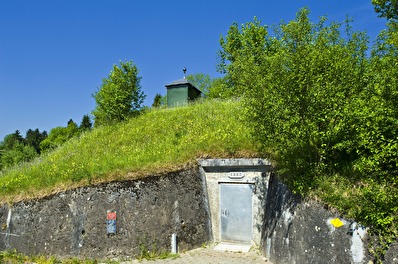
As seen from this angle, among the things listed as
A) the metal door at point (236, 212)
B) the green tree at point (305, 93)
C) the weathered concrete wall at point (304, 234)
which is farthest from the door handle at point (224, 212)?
the green tree at point (305, 93)

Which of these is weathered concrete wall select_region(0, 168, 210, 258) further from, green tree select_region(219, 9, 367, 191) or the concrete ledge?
green tree select_region(219, 9, 367, 191)

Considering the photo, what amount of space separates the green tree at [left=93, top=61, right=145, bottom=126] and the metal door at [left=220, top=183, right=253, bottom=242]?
12696mm

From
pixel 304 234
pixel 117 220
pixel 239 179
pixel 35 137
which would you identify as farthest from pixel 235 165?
pixel 35 137

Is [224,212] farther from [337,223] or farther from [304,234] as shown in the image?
[337,223]

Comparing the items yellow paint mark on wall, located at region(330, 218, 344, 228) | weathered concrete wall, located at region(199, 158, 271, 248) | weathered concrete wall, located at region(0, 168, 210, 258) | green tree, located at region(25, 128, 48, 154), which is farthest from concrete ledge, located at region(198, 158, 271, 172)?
green tree, located at region(25, 128, 48, 154)

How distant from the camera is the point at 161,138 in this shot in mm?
17812

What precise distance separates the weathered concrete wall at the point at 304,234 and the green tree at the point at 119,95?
14.9 meters

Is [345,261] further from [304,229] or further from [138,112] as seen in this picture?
[138,112]

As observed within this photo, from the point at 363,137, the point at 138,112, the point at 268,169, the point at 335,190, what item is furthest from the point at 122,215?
the point at 138,112

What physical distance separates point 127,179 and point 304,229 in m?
6.91

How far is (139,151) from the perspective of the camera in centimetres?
1570

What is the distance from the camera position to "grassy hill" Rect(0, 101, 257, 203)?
518 inches

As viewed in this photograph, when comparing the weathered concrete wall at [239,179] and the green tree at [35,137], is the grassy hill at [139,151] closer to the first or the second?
the weathered concrete wall at [239,179]

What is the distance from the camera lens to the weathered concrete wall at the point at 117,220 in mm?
11945
